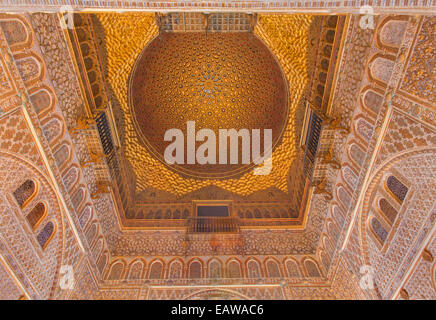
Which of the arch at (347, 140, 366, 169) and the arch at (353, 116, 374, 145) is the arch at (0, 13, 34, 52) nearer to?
the arch at (353, 116, 374, 145)

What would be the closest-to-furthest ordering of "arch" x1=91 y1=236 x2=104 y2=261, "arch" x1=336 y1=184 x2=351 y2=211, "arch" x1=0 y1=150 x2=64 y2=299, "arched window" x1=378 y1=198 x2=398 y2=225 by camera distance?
1. "arch" x1=0 y1=150 x2=64 y2=299
2. "arched window" x1=378 y1=198 x2=398 y2=225
3. "arch" x1=336 y1=184 x2=351 y2=211
4. "arch" x1=91 y1=236 x2=104 y2=261

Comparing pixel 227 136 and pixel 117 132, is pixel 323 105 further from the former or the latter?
pixel 117 132

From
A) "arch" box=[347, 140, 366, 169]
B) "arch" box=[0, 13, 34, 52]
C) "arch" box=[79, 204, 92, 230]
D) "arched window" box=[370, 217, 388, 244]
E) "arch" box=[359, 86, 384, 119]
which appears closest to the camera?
"arch" box=[0, 13, 34, 52]

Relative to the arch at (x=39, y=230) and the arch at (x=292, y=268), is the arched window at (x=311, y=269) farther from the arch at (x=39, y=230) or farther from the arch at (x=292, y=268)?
the arch at (x=39, y=230)

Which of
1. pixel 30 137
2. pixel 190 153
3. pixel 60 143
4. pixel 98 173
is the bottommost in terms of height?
pixel 190 153

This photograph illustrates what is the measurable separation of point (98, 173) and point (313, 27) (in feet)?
24.3

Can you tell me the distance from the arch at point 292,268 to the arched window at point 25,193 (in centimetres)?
784

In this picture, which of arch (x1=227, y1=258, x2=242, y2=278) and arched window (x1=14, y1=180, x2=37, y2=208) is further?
arch (x1=227, y1=258, x2=242, y2=278)

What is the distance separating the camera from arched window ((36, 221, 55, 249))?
5.52 meters

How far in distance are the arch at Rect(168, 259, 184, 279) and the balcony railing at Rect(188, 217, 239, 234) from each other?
1.13 meters

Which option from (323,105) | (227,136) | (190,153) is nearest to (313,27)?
(323,105)

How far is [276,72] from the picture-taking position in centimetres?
898

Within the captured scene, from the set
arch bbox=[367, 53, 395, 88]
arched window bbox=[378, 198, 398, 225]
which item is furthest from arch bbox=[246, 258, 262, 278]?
arch bbox=[367, 53, 395, 88]
